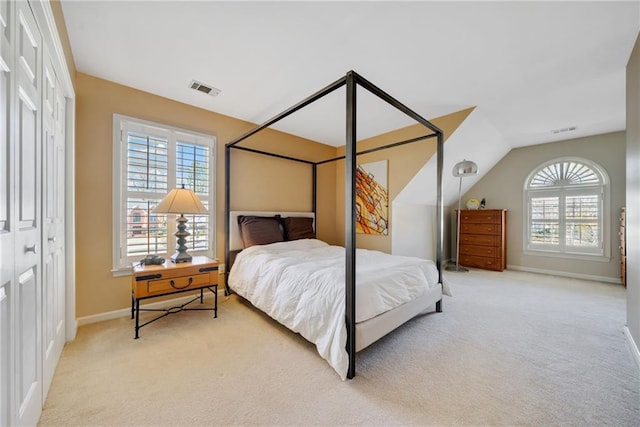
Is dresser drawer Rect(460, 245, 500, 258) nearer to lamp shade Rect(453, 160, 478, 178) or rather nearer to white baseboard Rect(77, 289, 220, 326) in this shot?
lamp shade Rect(453, 160, 478, 178)

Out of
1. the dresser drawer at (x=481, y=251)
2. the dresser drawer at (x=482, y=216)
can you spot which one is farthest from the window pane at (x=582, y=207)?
the dresser drawer at (x=481, y=251)

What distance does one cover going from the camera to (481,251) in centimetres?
504

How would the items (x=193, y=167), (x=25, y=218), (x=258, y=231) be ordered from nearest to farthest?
(x=25, y=218) → (x=193, y=167) → (x=258, y=231)

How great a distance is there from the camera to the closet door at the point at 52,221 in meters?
1.49

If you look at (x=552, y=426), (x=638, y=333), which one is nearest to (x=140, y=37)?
(x=552, y=426)

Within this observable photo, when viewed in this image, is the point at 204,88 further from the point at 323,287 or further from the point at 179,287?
the point at 323,287

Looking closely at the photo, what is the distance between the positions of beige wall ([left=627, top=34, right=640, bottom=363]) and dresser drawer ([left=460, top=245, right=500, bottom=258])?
8.85 feet

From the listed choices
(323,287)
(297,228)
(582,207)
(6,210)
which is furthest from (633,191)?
(6,210)

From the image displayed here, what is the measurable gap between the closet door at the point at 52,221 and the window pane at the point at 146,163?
0.67m

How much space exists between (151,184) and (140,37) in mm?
1432

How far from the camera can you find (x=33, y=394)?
1.24 m

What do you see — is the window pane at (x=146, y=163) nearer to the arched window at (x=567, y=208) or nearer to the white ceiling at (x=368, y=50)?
the white ceiling at (x=368, y=50)

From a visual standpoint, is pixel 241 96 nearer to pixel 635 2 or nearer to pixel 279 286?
pixel 279 286

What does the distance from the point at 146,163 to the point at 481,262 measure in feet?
19.1
